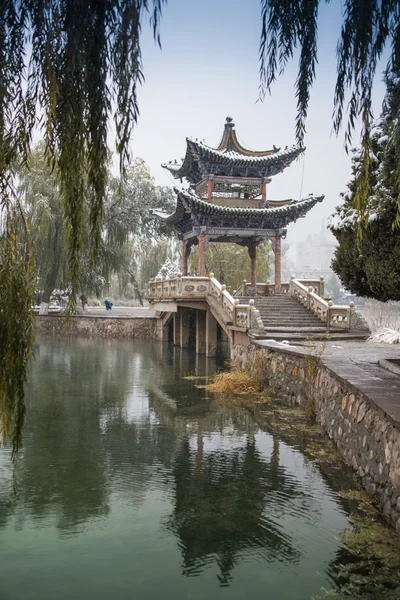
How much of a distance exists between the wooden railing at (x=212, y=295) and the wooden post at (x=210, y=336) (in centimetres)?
136

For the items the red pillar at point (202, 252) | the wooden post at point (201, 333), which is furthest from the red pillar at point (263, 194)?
the wooden post at point (201, 333)

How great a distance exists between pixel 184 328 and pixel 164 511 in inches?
722

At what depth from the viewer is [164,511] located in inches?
230

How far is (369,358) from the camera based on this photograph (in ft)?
34.8

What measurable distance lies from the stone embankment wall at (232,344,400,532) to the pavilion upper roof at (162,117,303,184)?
10.1m

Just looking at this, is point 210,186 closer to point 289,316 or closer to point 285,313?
point 285,313

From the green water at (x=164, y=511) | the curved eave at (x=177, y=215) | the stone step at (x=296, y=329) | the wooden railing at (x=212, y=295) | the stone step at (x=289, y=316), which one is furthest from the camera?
the curved eave at (x=177, y=215)

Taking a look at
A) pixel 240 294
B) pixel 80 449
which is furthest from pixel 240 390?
pixel 240 294

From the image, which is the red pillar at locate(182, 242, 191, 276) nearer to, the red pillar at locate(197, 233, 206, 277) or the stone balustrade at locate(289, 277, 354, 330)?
the red pillar at locate(197, 233, 206, 277)

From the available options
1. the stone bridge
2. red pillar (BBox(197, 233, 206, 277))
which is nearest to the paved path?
the stone bridge

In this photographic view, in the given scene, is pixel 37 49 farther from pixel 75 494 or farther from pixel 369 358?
pixel 369 358

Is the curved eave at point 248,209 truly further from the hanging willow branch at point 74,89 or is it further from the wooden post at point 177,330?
the hanging willow branch at point 74,89

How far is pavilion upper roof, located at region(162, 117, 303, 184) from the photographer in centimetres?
2106

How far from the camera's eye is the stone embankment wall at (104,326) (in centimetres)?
2803
